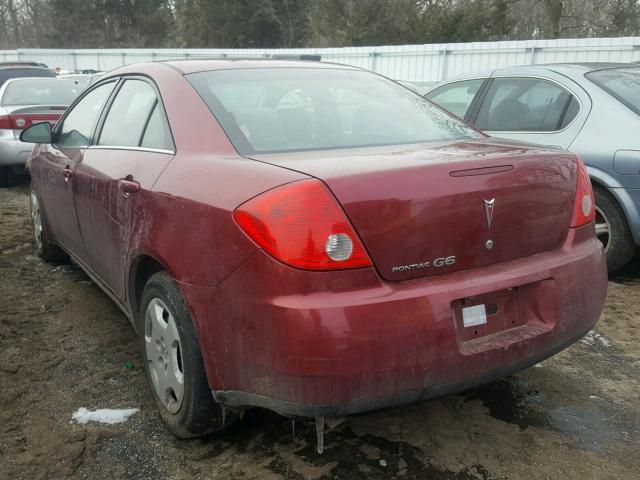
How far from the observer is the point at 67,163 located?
12.2 ft

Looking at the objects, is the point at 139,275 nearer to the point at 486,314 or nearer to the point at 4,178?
the point at 486,314

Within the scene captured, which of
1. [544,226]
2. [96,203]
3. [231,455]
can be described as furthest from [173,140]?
[544,226]

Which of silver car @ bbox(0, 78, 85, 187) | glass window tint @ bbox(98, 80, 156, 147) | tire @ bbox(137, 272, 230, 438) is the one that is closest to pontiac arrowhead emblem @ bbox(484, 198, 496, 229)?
tire @ bbox(137, 272, 230, 438)

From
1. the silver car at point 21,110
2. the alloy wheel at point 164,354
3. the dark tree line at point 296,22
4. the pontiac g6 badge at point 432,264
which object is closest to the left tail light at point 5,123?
the silver car at point 21,110

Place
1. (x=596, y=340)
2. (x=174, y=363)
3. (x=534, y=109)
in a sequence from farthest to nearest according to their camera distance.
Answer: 1. (x=534, y=109)
2. (x=596, y=340)
3. (x=174, y=363)

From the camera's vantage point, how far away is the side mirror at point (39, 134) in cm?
414

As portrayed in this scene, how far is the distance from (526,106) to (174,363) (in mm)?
3803

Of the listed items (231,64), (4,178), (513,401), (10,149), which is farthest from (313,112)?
(4,178)

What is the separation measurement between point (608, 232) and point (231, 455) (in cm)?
330

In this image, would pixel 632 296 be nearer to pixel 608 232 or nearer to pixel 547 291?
pixel 608 232

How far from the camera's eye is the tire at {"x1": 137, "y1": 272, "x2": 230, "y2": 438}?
7.64 ft

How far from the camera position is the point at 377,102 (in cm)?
302

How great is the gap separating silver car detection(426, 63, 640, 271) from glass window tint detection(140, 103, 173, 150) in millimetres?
3122

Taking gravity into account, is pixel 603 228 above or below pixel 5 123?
below
